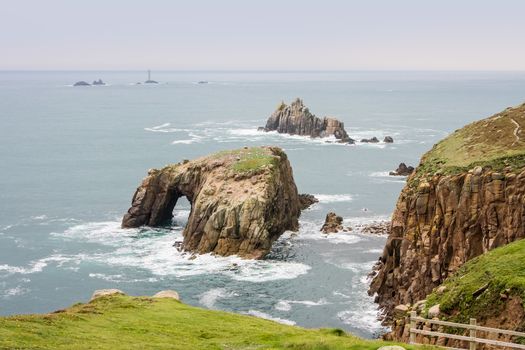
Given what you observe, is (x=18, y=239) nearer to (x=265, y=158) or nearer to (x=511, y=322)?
(x=265, y=158)

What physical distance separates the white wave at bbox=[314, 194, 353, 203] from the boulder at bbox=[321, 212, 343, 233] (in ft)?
55.5

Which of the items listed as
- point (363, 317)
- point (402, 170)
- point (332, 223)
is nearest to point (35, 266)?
point (332, 223)

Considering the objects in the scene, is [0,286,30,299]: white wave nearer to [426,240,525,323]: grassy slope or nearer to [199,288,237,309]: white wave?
[199,288,237,309]: white wave

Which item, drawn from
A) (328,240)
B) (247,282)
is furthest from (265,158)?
(247,282)

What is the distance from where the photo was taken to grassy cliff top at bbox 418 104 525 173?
2697 inches

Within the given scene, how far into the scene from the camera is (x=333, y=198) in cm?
12344

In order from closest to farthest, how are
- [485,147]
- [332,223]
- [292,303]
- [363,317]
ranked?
[363,317]
[292,303]
[485,147]
[332,223]

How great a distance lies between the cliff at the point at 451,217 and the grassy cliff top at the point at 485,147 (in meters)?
0.14

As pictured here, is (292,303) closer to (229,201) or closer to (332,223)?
(229,201)

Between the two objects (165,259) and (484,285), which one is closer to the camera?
(484,285)

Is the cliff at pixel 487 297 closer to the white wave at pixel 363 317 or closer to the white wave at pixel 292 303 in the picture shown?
the white wave at pixel 363 317

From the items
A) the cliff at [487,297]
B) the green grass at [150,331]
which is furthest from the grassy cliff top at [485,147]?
the green grass at [150,331]

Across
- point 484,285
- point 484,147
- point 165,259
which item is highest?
point 484,147

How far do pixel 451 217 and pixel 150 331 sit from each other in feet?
119
